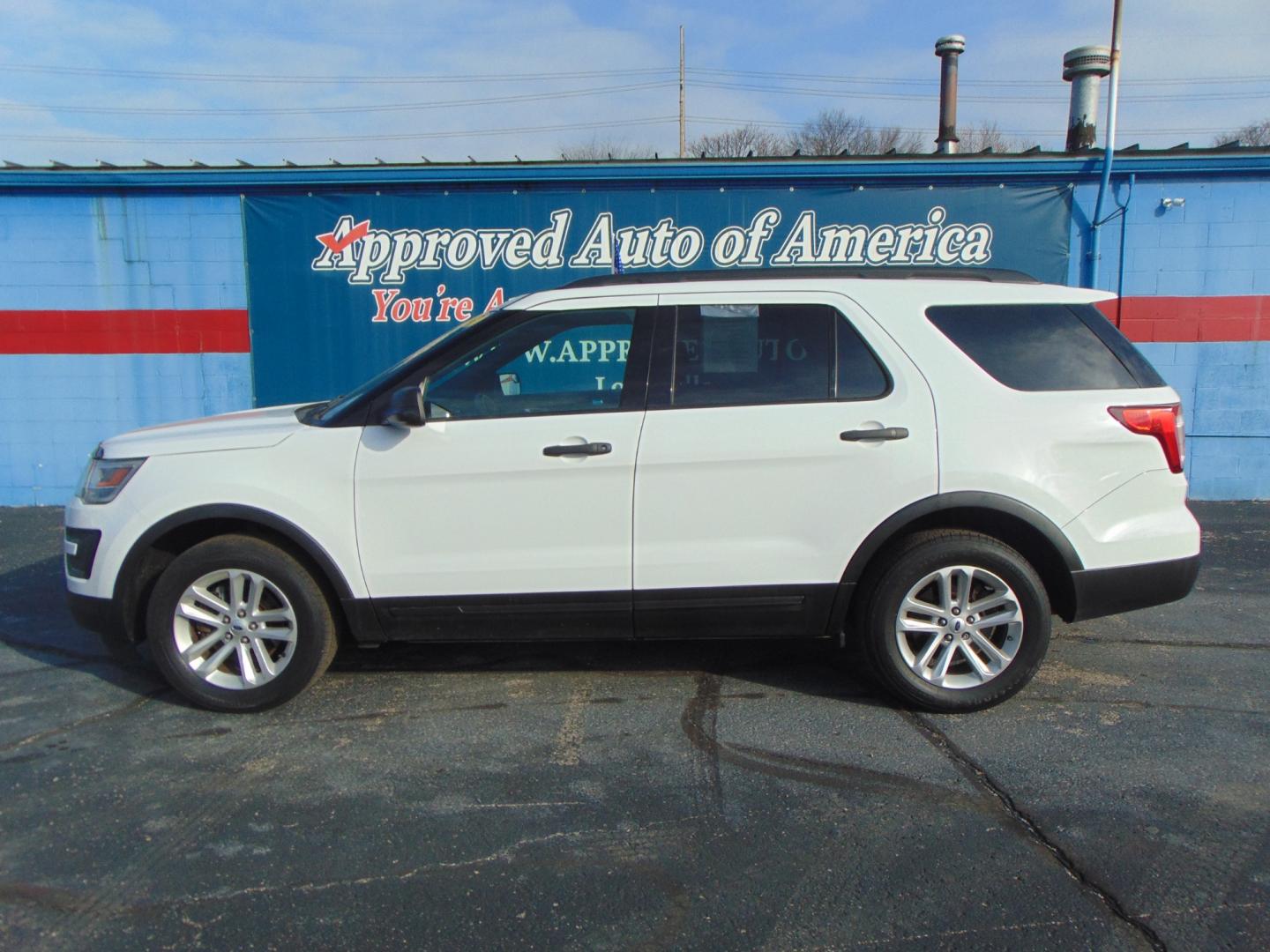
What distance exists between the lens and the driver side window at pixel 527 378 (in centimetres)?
402

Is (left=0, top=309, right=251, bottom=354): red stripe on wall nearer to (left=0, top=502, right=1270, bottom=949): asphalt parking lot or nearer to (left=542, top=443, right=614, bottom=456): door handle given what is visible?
(left=0, top=502, right=1270, bottom=949): asphalt parking lot

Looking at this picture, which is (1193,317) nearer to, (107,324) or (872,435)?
(872,435)

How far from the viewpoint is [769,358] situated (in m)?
4.03

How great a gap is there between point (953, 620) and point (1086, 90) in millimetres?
7833

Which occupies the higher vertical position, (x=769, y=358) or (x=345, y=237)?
(x=345, y=237)

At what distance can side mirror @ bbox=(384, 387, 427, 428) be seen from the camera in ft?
12.7

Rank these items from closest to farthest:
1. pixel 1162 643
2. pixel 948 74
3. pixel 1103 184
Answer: pixel 1162 643
pixel 1103 184
pixel 948 74

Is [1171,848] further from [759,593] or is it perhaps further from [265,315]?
[265,315]

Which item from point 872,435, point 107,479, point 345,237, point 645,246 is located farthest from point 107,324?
point 872,435

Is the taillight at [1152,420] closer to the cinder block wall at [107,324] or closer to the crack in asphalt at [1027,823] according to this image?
the crack in asphalt at [1027,823]

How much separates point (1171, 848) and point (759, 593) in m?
1.70

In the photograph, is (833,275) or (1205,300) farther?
(1205,300)

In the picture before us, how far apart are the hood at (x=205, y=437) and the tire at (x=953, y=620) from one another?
8.73 feet

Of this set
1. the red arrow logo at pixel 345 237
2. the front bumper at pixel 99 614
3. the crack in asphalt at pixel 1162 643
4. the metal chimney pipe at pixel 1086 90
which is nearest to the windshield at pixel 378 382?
the front bumper at pixel 99 614
